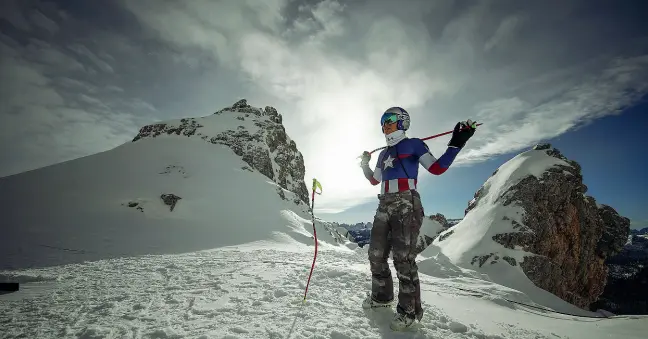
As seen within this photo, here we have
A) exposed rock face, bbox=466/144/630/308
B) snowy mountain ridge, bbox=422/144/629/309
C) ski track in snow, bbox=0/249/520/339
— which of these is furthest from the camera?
exposed rock face, bbox=466/144/630/308

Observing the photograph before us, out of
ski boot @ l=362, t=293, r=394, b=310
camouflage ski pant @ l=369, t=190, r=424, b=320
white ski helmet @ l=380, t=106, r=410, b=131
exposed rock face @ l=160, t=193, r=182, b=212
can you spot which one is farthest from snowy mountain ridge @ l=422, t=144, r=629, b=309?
exposed rock face @ l=160, t=193, r=182, b=212

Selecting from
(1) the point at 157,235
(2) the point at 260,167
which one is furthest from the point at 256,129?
(1) the point at 157,235

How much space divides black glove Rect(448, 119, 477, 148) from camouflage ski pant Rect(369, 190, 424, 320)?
3.12 feet

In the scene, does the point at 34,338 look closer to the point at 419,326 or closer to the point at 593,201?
the point at 419,326

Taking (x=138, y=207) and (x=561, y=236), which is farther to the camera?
(x=138, y=207)

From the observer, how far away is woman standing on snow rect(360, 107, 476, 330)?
3720 mm

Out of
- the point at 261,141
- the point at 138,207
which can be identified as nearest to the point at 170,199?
the point at 138,207

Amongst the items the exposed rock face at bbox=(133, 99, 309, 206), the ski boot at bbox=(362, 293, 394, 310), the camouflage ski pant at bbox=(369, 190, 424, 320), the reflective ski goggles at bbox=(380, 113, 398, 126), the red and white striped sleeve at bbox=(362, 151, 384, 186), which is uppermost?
the exposed rock face at bbox=(133, 99, 309, 206)

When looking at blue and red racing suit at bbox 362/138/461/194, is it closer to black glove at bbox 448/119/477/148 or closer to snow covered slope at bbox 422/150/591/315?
black glove at bbox 448/119/477/148

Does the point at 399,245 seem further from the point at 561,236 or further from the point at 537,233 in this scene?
the point at 561,236

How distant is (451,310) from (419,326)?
145 centimetres

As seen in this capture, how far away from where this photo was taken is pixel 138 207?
20.1 m

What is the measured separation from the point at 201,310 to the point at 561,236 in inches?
979

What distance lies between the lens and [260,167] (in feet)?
136
